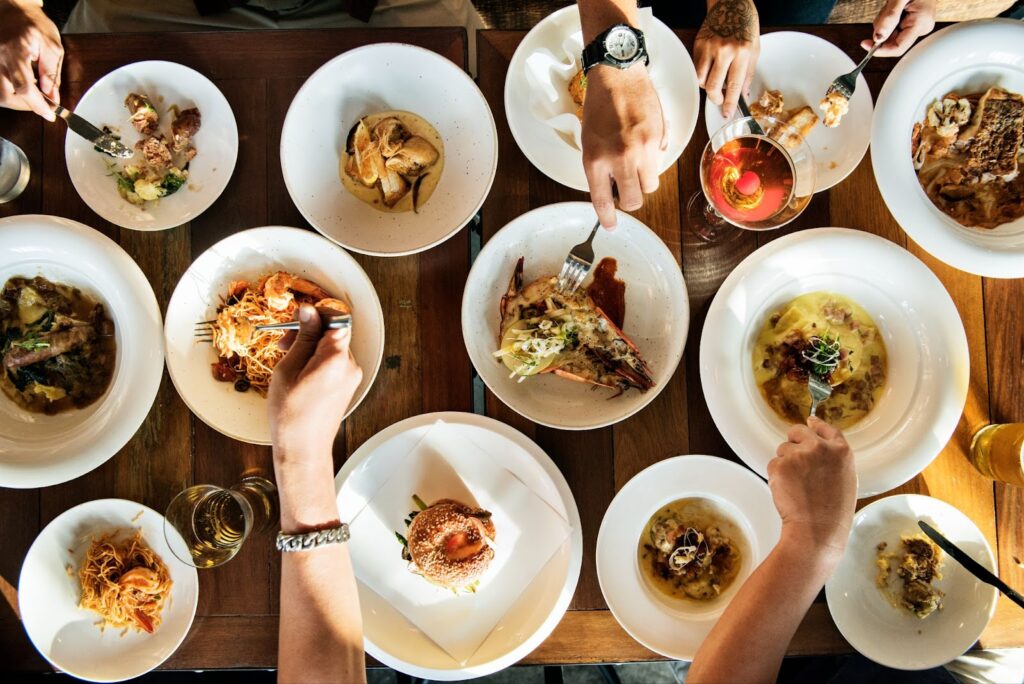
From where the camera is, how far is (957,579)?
1.84 meters

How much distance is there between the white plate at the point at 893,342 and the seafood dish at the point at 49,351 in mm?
1717

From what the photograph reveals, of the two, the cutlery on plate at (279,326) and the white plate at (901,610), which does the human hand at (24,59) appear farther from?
the white plate at (901,610)

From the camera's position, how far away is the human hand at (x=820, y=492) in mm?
1578

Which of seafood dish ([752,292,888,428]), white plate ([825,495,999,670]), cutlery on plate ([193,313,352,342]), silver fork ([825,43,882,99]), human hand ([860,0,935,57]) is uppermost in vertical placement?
human hand ([860,0,935,57])

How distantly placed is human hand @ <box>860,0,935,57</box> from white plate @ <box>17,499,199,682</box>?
2.43 meters

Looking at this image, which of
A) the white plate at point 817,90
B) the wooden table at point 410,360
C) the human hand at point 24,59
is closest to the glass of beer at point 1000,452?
the wooden table at point 410,360

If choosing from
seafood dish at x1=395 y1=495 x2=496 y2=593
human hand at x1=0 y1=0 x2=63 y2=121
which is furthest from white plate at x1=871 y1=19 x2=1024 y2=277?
human hand at x1=0 y1=0 x2=63 y2=121

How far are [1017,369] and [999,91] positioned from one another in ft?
2.69

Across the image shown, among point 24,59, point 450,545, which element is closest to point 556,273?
point 450,545

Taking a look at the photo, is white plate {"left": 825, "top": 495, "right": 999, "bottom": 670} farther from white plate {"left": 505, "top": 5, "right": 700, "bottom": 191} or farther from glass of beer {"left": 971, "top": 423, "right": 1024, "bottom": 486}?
white plate {"left": 505, "top": 5, "right": 700, "bottom": 191}

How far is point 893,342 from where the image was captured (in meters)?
1.86

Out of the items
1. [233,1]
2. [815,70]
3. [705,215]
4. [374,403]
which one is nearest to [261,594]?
[374,403]

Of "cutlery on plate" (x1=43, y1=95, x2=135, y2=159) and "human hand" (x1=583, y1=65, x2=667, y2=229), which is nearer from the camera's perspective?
"human hand" (x1=583, y1=65, x2=667, y2=229)

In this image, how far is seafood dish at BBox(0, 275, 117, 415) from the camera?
5.81ft
